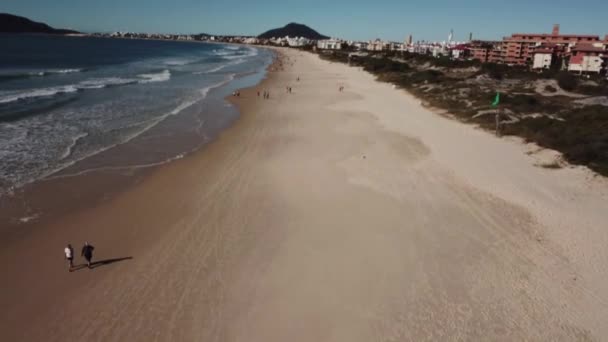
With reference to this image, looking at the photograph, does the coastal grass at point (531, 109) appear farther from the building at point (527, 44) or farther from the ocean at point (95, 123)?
the building at point (527, 44)

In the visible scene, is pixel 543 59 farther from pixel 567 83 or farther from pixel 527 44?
pixel 567 83

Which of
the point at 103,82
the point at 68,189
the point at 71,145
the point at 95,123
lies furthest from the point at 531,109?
the point at 103,82

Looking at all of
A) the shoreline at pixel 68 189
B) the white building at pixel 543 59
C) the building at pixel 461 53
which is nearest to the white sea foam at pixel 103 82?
the shoreline at pixel 68 189

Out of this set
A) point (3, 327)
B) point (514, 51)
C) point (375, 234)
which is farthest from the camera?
point (514, 51)

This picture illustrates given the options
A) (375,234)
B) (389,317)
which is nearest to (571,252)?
(375,234)

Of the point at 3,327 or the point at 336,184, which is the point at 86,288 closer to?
the point at 3,327

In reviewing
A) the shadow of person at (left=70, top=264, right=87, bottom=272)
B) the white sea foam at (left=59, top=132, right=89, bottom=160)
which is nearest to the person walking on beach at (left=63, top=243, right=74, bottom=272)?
the shadow of person at (left=70, top=264, right=87, bottom=272)
